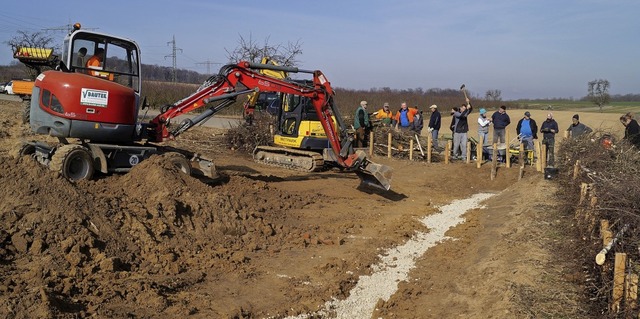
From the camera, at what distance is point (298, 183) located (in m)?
13.7

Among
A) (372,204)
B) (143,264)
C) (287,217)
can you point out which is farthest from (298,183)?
(143,264)

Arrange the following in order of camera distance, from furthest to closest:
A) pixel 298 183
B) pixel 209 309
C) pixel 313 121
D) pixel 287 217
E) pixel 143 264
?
pixel 313 121 → pixel 298 183 → pixel 287 217 → pixel 143 264 → pixel 209 309

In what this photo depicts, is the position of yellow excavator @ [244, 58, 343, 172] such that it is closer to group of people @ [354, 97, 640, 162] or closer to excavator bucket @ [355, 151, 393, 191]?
group of people @ [354, 97, 640, 162]

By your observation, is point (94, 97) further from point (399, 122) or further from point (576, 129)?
point (399, 122)

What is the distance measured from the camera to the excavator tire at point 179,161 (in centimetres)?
1038

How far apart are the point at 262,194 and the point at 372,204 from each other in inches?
98.4

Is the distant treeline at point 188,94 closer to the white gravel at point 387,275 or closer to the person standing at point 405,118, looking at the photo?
the person standing at point 405,118

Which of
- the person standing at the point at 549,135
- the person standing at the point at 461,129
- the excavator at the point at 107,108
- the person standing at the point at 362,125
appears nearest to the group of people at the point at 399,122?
the person standing at the point at 362,125

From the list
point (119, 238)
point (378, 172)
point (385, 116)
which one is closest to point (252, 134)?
point (385, 116)

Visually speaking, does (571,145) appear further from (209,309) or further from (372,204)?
(209,309)

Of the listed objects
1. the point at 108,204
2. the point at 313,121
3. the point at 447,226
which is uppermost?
the point at 313,121

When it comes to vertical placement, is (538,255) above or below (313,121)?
below

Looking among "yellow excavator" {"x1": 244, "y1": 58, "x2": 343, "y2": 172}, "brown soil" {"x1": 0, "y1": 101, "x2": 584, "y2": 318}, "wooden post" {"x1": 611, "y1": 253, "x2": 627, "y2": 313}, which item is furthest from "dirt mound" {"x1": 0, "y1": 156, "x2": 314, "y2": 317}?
"yellow excavator" {"x1": 244, "y1": 58, "x2": 343, "y2": 172}

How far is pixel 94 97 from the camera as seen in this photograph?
950 cm
